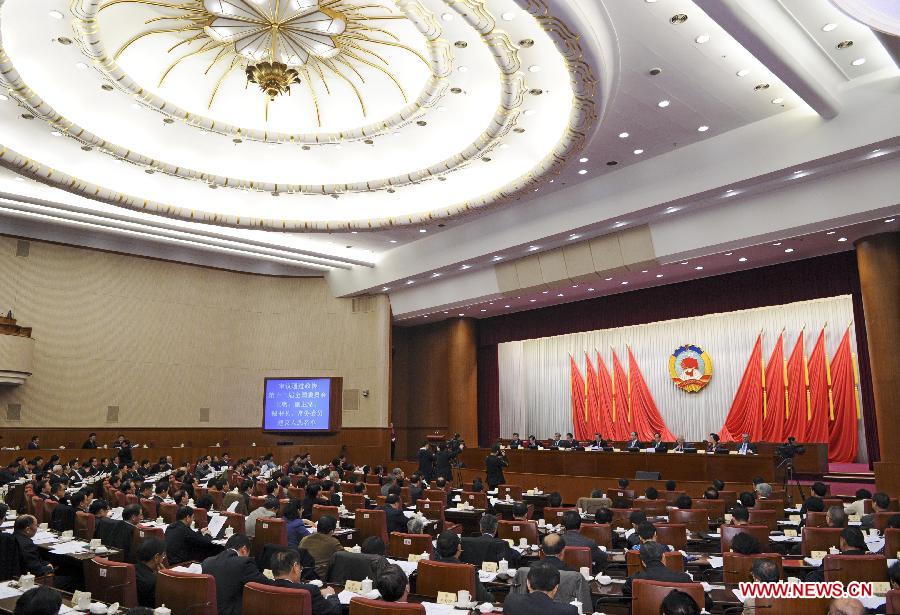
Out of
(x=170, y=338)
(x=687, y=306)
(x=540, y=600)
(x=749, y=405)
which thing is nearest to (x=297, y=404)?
(x=170, y=338)

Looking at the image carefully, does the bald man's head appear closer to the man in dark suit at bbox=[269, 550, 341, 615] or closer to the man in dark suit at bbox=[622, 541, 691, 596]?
the man in dark suit at bbox=[622, 541, 691, 596]

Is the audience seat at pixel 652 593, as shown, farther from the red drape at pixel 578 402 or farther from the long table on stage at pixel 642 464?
the red drape at pixel 578 402

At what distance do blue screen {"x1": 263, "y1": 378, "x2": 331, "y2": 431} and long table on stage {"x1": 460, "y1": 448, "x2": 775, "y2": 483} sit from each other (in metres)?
6.02

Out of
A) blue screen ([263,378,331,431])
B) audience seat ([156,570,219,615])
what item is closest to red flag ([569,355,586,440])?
blue screen ([263,378,331,431])

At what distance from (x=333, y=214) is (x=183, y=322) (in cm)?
582

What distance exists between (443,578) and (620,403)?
15390mm

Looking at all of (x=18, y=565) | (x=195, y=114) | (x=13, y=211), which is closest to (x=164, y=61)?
(x=195, y=114)

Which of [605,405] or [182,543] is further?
[605,405]

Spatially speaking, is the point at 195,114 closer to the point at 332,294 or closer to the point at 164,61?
the point at 164,61

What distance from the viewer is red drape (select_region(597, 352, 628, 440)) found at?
1920cm

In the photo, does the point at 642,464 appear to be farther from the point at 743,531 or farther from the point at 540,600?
the point at 540,600

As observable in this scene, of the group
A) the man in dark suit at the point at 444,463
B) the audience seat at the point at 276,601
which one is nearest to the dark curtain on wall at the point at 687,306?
the man in dark suit at the point at 444,463

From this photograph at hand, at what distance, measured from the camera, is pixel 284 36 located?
385 inches

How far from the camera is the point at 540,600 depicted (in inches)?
137
